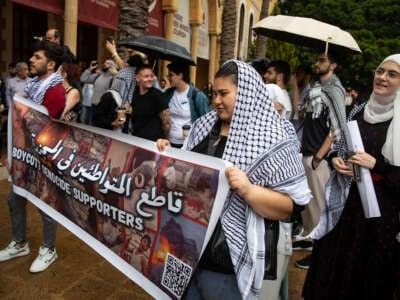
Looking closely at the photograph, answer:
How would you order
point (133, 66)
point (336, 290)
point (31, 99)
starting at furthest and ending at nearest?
point (133, 66) → point (31, 99) → point (336, 290)

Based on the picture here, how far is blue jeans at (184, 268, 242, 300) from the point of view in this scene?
1.74 meters

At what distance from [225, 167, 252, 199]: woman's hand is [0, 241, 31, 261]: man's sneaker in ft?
8.68

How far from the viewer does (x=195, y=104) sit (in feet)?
14.9

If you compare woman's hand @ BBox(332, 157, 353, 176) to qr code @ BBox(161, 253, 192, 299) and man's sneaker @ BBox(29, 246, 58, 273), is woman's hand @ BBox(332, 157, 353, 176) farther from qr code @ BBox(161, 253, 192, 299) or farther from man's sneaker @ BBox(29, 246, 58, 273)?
man's sneaker @ BBox(29, 246, 58, 273)

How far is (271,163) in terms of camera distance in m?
1.66

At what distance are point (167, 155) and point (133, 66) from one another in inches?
91.0

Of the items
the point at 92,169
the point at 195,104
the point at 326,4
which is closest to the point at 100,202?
the point at 92,169

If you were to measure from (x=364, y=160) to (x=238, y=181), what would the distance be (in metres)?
1.28

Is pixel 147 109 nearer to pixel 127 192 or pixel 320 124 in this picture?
pixel 320 124

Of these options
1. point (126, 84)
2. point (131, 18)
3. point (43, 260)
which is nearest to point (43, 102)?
→ point (126, 84)

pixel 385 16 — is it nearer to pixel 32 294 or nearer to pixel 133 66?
pixel 133 66

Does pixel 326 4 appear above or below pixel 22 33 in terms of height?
above

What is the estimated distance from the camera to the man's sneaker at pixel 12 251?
3398 mm

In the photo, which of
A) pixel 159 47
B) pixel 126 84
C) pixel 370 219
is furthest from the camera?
pixel 159 47
